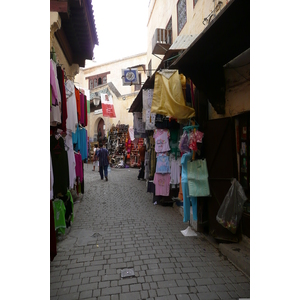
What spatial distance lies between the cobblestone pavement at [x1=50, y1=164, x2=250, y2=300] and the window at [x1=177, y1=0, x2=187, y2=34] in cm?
640

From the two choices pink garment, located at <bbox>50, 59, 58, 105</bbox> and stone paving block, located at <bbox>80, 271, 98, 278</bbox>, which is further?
stone paving block, located at <bbox>80, 271, 98, 278</bbox>

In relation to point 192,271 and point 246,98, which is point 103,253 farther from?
point 246,98

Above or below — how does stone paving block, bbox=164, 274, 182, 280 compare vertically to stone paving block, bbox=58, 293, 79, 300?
below

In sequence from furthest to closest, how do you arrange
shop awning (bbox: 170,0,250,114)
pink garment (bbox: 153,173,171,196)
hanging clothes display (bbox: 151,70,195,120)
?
pink garment (bbox: 153,173,171,196) < hanging clothes display (bbox: 151,70,195,120) < shop awning (bbox: 170,0,250,114)

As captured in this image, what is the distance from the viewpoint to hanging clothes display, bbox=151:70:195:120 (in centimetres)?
471

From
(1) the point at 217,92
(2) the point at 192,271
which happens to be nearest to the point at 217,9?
(1) the point at 217,92

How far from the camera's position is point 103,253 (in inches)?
162

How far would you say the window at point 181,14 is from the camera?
25.2 feet

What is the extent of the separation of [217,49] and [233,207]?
8.71ft

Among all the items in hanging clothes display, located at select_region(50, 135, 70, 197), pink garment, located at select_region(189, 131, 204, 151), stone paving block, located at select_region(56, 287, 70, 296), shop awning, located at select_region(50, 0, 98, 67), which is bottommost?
stone paving block, located at select_region(56, 287, 70, 296)

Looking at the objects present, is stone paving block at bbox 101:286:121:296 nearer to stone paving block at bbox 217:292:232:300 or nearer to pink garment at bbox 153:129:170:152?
stone paving block at bbox 217:292:232:300

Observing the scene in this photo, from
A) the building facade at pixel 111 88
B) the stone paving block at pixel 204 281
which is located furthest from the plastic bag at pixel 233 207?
the building facade at pixel 111 88

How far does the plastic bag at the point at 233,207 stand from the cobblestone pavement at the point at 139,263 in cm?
61

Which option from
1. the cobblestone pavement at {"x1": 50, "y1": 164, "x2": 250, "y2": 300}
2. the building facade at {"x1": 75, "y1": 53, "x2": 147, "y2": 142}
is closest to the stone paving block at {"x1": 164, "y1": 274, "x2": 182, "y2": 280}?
the cobblestone pavement at {"x1": 50, "y1": 164, "x2": 250, "y2": 300}
